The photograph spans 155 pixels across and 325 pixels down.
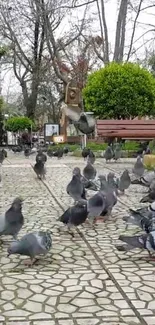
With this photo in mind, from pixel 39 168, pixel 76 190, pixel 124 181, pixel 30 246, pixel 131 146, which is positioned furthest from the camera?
pixel 131 146

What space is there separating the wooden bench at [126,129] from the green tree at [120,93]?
5.56m

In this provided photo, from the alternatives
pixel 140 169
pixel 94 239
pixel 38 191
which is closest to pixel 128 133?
pixel 140 169

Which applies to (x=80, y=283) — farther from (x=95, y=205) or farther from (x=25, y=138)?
(x=25, y=138)

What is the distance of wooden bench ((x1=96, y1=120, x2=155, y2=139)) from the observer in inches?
471

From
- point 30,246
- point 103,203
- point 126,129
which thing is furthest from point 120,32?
point 30,246

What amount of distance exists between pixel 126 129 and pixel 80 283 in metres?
9.04

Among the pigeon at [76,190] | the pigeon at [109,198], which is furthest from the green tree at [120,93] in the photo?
the pigeon at [109,198]

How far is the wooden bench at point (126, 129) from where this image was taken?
11966 millimetres

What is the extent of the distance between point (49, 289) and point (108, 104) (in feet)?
49.9

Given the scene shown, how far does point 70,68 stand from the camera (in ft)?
99.8

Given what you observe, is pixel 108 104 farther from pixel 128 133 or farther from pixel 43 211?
pixel 43 211

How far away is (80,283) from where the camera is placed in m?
3.59

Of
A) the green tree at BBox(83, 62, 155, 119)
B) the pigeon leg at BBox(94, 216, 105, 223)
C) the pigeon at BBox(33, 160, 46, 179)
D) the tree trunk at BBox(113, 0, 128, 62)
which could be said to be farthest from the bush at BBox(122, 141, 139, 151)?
the pigeon leg at BBox(94, 216, 105, 223)

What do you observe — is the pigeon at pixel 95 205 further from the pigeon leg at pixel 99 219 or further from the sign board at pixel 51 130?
the sign board at pixel 51 130
